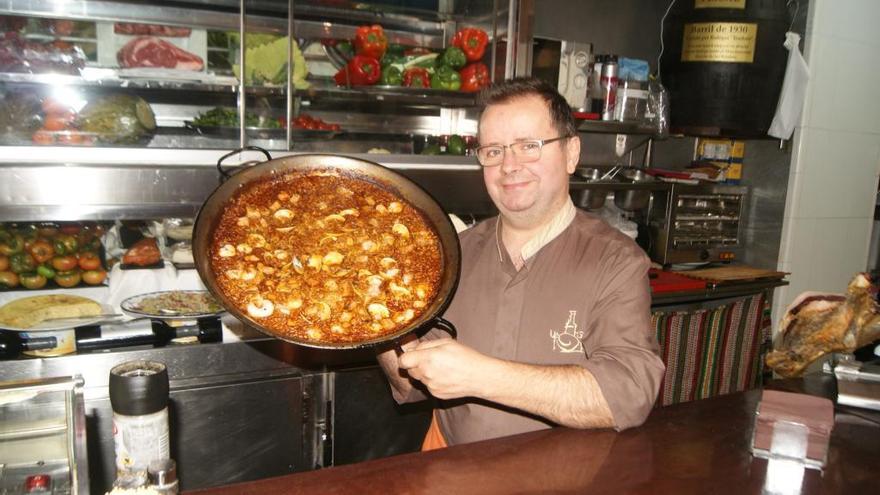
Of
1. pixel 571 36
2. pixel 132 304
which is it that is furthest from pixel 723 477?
pixel 571 36

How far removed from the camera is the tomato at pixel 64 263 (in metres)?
2.62

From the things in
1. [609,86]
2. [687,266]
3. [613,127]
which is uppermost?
[609,86]

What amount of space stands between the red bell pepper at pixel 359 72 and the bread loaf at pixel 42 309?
1.59 m

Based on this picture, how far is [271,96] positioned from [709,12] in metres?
2.72

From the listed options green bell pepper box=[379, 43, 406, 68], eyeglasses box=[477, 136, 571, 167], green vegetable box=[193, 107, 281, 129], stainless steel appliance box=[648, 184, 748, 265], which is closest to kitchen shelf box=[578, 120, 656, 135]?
stainless steel appliance box=[648, 184, 748, 265]

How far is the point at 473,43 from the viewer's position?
3.47 meters

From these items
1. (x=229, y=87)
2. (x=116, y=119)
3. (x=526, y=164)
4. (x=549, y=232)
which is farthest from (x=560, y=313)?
(x=116, y=119)

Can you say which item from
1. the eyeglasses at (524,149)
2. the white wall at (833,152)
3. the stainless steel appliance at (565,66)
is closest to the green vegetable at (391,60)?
the stainless steel appliance at (565,66)

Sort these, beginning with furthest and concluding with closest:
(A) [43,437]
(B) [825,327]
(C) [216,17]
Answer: (C) [216,17], (B) [825,327], (A) [43,437]

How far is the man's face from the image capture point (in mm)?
1826

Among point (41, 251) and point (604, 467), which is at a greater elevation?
point (41, 251)

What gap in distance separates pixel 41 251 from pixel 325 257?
1.51m

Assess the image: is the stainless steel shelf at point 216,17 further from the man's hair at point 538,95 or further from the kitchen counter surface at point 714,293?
the kitchen counter surface at point 714,293

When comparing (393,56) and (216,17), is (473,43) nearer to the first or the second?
(393,56)
